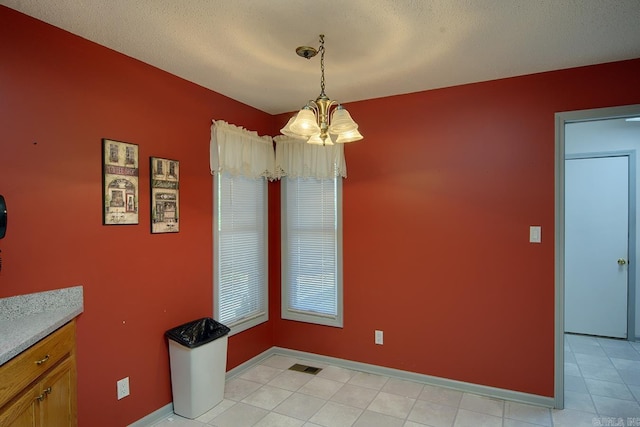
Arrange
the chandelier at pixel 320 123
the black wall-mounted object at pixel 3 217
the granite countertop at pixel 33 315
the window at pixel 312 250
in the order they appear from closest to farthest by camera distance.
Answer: the granite countertop at pixel 33 315 → the black wall-mounted object at pixel 3 217 → the chandelier at pixel 320 123 → the window at pixel 312 250

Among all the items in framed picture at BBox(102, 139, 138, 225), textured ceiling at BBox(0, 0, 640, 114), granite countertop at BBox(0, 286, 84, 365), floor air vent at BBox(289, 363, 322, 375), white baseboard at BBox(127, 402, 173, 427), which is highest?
textured ceiling at BBox(0, 0, 640, 114)

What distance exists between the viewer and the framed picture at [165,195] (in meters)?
2.56

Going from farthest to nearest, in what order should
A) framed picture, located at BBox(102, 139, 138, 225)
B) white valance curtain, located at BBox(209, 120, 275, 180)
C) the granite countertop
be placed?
white valance curtain, located at BBox(209, 120, 275, 180) < framed picture, located at BBox(102, 139, 138, 225) < the granite countertop

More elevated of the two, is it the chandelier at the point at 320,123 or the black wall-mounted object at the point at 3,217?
the chandelier at the point at 320,123

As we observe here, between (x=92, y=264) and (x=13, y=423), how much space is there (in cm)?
96

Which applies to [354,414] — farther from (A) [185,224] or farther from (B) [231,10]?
(B) [231,10]

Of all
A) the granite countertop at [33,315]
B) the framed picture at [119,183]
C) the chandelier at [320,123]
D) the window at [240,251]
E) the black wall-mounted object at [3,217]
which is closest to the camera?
the granite countertop at [33,315]

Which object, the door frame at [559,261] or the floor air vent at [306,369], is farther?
the floor air vent at [306,369]

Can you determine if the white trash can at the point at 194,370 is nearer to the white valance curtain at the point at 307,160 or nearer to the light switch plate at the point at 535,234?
the white valance curtain at the point at 307,160

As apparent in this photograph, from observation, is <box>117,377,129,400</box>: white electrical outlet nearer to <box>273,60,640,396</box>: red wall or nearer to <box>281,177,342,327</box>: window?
<box>281,177,342,327</box>: window

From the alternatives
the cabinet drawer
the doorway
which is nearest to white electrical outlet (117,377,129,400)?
the cabinet drawer

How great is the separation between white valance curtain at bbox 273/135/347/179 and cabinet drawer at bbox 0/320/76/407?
225 cm

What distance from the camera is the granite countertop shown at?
1.45 meters

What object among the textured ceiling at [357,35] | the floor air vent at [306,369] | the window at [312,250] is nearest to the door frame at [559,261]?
the textured ceiling at [357,35]
